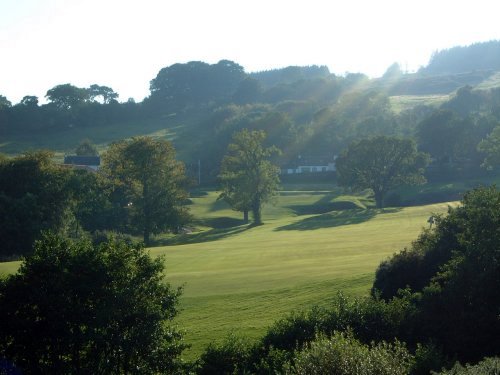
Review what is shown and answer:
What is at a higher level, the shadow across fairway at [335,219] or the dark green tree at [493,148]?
the dark green tree at [493,148]

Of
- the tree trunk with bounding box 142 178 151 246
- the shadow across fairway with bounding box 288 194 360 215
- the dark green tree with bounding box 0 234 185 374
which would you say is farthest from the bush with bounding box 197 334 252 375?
the shadow across fairway with bounding box 288 194 360 215

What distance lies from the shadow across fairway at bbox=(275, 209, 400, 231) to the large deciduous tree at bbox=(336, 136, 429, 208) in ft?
30.2

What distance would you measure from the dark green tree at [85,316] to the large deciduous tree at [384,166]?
68810mm

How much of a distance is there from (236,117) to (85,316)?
121 metres

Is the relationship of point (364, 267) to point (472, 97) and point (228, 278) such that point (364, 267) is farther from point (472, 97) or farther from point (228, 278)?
point (472, 97)

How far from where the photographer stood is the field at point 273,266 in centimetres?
2608

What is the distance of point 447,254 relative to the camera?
89.4 ft

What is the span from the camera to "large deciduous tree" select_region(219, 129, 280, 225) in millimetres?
77250

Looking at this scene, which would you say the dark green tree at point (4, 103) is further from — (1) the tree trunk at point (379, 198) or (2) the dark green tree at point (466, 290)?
(2) the dark green tree at point (466, 290)

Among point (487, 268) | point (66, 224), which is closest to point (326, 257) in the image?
point (487, 268)

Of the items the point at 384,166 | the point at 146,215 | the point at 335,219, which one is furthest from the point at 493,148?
the point at 146,215

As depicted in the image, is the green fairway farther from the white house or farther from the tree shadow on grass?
the white house

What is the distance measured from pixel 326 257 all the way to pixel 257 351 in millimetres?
18803

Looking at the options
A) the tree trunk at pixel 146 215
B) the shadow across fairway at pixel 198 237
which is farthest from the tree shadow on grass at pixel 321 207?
the tree trunk at pixel 146 215
